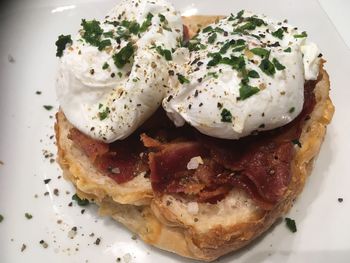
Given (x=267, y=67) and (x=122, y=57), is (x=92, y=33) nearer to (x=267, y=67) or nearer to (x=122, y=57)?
(x=122, y=57)

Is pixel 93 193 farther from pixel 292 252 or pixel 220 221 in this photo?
pixel 292 252

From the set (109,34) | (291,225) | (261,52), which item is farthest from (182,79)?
(291,225)

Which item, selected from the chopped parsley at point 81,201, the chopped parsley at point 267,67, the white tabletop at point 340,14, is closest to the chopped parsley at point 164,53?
the chopped parsley at point 267,67

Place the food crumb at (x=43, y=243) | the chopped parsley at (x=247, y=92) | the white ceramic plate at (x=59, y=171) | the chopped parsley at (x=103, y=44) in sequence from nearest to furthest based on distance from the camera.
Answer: the chopped parsley at (x=247, y=92) → the chopped parsley at (x=103, y=44) → the white ceramic plate at (x=59, y=171) → the food crumb at (x=43, y=243)

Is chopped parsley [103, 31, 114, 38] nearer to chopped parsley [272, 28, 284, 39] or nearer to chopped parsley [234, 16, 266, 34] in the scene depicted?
chopped parsley [234, 16, 266, 34]

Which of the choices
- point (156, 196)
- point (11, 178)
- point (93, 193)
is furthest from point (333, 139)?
point (11, 178)

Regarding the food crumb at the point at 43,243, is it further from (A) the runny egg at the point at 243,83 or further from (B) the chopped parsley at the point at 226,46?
(B) the chopped parsley at the point at 226,46
